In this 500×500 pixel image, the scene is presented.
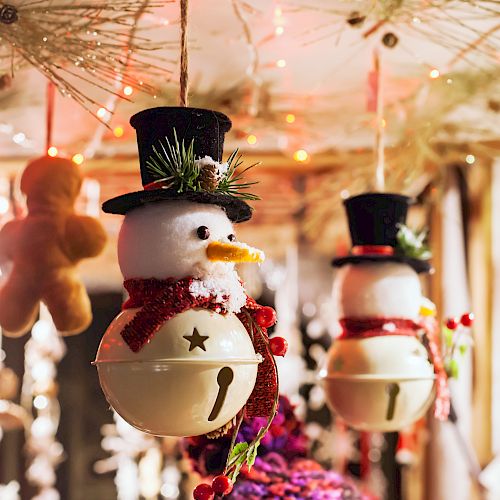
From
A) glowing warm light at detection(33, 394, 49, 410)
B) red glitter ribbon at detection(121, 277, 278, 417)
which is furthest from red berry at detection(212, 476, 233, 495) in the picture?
glowing warm light at detection(33, 394, 49, 410)

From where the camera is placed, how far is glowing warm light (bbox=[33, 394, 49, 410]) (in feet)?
7.96

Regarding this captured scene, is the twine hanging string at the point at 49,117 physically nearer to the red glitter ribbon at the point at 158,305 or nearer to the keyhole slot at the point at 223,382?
the red glitter ribbon at the point at 158,305

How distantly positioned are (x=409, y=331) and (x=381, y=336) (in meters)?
0.05

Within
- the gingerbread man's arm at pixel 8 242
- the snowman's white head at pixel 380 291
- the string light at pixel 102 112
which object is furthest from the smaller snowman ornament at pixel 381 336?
the string light at pixel 102 112

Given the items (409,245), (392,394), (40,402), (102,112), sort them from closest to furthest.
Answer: (392,394), (409,245), (102,112), (40,402)

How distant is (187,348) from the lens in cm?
91

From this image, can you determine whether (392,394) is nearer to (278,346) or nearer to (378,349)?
(378,349)

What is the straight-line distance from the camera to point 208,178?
0.96 m

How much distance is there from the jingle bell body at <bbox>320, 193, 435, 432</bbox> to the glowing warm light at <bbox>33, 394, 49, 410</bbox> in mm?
1302

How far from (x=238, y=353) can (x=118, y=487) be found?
161 centimetres

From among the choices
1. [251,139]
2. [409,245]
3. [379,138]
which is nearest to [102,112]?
[251,139]

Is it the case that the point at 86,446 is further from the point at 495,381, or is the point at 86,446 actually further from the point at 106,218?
the point at 495,381

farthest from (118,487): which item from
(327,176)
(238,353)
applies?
(238,353)

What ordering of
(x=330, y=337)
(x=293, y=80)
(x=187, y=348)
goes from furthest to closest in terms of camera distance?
(x=330, y=337), (x=293, y=80), (x=187, y=348)
